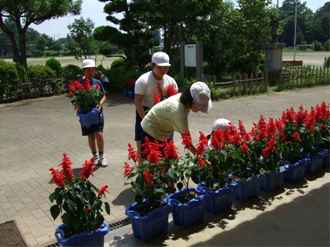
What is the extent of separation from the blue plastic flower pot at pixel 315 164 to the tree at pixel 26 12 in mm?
12410

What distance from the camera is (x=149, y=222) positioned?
11.1 feet

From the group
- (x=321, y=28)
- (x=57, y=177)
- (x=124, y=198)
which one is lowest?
(x=124, y=198)

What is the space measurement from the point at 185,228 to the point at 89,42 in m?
21.3

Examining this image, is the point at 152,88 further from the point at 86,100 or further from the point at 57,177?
the point at 57,177

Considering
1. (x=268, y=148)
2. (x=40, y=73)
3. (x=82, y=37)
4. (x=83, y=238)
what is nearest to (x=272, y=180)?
(x=268, y=148)

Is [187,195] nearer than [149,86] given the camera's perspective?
Yes

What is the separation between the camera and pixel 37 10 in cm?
1552

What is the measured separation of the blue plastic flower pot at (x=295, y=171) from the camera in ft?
15.1

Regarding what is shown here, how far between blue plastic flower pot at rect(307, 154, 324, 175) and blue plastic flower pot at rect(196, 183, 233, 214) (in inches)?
58.6

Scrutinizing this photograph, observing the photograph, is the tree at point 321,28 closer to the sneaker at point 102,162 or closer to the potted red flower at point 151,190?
the sneaker at point 102,162

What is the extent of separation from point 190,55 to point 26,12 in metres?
7.55

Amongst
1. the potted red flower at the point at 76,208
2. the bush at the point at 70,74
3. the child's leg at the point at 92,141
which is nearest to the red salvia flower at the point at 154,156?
the potted red flower at the point at 76,208

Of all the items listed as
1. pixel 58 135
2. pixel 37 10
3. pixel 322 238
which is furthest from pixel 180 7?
pixel 322 238

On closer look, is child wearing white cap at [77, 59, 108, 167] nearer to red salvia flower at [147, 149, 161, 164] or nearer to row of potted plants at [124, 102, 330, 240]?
row of potted plants at [124, 102, 330, 240]
